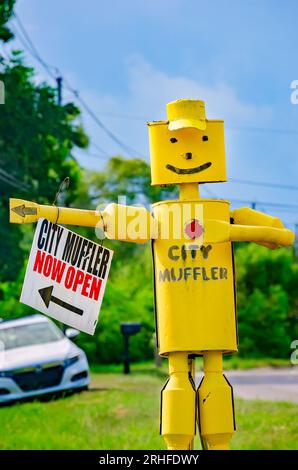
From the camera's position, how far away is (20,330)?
11.2 m

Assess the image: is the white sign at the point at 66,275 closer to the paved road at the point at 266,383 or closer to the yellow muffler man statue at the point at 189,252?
the yellow muffler man statue at the point at 189,252

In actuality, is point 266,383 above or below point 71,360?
below

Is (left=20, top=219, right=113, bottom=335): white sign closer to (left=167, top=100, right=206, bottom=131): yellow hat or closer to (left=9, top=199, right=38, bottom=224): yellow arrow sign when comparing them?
(left=9, top=199, right=38, bottom=224): yellow arrow sign

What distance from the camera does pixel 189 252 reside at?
456cm

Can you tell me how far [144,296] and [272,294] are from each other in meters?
4.01

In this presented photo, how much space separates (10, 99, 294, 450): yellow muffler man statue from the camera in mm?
4523

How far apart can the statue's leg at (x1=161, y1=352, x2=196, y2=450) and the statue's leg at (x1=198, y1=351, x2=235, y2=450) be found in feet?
0.18

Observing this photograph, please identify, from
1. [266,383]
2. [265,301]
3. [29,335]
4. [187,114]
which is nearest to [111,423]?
[29,335]

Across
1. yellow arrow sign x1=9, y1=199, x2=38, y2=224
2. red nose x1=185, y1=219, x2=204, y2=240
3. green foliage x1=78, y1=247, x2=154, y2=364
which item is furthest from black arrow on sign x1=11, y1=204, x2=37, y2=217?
green foliage x1=78, y1=247, x2=154, y2=364

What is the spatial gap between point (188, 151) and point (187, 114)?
7.4 inches

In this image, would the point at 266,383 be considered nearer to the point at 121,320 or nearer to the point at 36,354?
the point at 121,320
